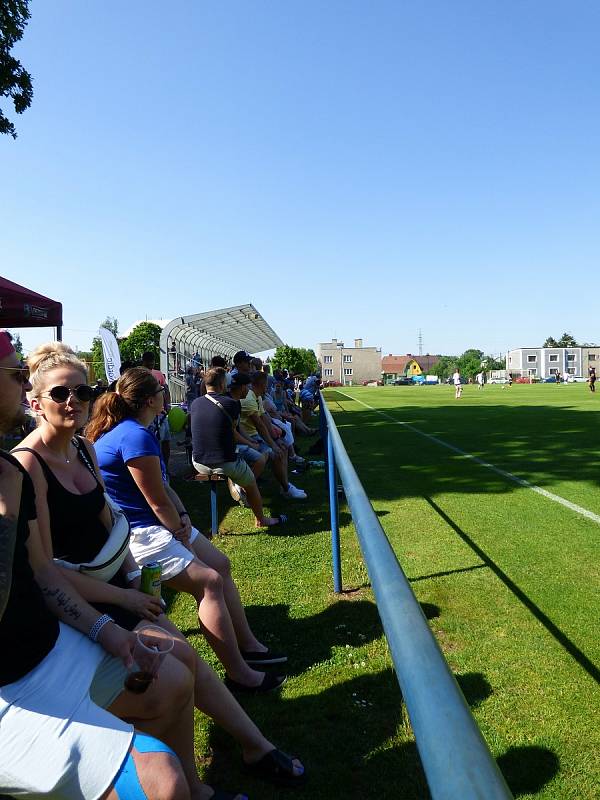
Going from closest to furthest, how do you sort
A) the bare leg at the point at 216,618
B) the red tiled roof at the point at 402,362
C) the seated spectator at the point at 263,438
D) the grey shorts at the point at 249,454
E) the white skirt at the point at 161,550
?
the bare leg at the point at 216,618 < the white skirt at the point at 161,550 < the grey shorts at the point at 249,454 < the seated spectator at the point at 263,438 < the red tiled roof at the point at 402,362

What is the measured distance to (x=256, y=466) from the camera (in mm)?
7324

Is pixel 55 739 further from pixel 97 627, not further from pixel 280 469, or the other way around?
pixel 280 469

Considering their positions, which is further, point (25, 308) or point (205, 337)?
point (205, 337)

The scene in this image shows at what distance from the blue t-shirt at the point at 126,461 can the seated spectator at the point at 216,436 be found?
2.46 m

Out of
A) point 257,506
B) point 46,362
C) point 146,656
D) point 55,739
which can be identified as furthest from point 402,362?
point 55,739

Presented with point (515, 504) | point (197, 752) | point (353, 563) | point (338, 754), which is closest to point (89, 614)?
point (197, 752)

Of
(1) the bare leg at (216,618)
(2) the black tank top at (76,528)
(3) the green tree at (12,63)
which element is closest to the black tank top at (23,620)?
(2) the black tank top at (76,528)

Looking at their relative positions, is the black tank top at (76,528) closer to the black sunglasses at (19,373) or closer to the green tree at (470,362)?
the black sunglasses at (19,373)

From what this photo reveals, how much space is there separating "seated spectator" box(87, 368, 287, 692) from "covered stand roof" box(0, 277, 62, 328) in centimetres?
734

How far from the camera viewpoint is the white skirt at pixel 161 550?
10.8ft

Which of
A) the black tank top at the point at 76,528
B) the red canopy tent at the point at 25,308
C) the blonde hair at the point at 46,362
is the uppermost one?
the red canopy tent at the point at 25,308

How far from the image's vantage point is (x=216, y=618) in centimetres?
320

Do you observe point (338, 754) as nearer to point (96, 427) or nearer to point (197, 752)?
point (197, 752)

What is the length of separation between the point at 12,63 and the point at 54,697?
45.5ft
